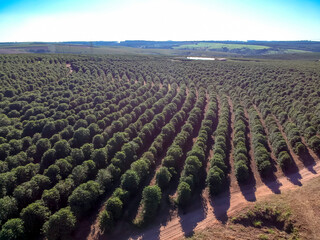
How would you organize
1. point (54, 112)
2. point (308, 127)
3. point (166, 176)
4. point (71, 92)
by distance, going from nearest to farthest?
point (166, 176)
point (308, 127)
point (54, 112)
point (71, 92)

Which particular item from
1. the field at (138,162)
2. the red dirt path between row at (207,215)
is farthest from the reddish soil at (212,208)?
the field at (138,162)

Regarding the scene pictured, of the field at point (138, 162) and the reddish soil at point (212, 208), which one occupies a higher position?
the field at point (138, 162)

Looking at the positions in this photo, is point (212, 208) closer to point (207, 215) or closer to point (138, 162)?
point (207, 215)

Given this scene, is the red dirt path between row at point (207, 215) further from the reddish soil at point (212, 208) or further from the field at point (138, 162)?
the field at point (138, 162)

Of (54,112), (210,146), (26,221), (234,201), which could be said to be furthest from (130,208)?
(54,112)

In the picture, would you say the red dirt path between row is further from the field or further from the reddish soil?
the field

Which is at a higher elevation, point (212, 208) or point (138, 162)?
point (138, 162)

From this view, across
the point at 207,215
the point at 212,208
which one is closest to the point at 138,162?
the point at 207,215

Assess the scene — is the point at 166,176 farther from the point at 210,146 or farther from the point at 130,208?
the point at 210,146

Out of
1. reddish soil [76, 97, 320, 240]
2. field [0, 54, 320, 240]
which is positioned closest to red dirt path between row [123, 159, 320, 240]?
reddish soil [76, 97, 320, 240]
